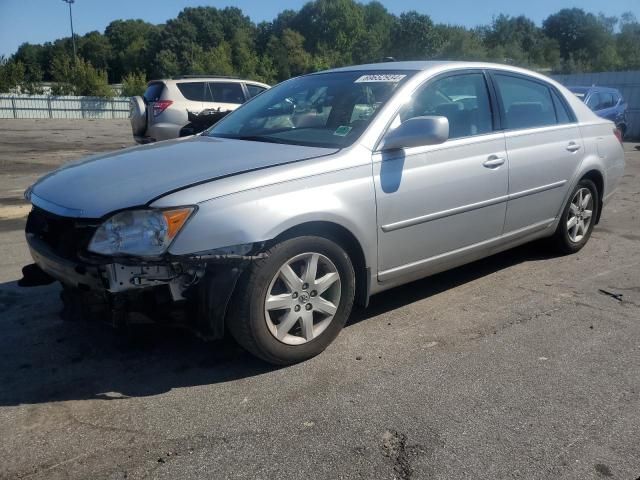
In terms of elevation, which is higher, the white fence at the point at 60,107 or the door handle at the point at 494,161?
the white fence at the point at 60,107

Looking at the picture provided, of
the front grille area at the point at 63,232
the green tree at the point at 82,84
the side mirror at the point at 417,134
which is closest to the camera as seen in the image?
the front grille area at the point at 63,232

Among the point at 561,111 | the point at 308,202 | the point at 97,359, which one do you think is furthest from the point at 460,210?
the point at 97,359

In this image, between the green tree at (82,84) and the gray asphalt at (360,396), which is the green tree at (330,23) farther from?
the gray asphalt at (360,396)

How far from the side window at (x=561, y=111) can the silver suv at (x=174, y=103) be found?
26.4 ft

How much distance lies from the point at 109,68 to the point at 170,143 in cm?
10407

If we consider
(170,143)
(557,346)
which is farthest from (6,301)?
(557,346)

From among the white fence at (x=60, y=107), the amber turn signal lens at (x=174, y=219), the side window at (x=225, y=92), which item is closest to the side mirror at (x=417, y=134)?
the amber turn signal lens at (x=174, y=219)

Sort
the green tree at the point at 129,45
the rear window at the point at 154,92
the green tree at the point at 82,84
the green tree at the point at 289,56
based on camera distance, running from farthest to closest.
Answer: the green tree at the point at 129,45 < the green tree at the point at 289,56 < the green tree at the point at 82,84 < the rear window at the point at 154,92

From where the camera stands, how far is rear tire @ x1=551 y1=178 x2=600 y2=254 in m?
5.53

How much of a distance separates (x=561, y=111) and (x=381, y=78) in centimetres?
204

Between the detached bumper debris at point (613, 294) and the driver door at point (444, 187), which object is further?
the detached bumper debris at point (613, 294)

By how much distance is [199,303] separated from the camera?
3123 millimetres

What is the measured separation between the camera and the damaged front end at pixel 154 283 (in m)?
3.03

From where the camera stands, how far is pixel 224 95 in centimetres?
1320
